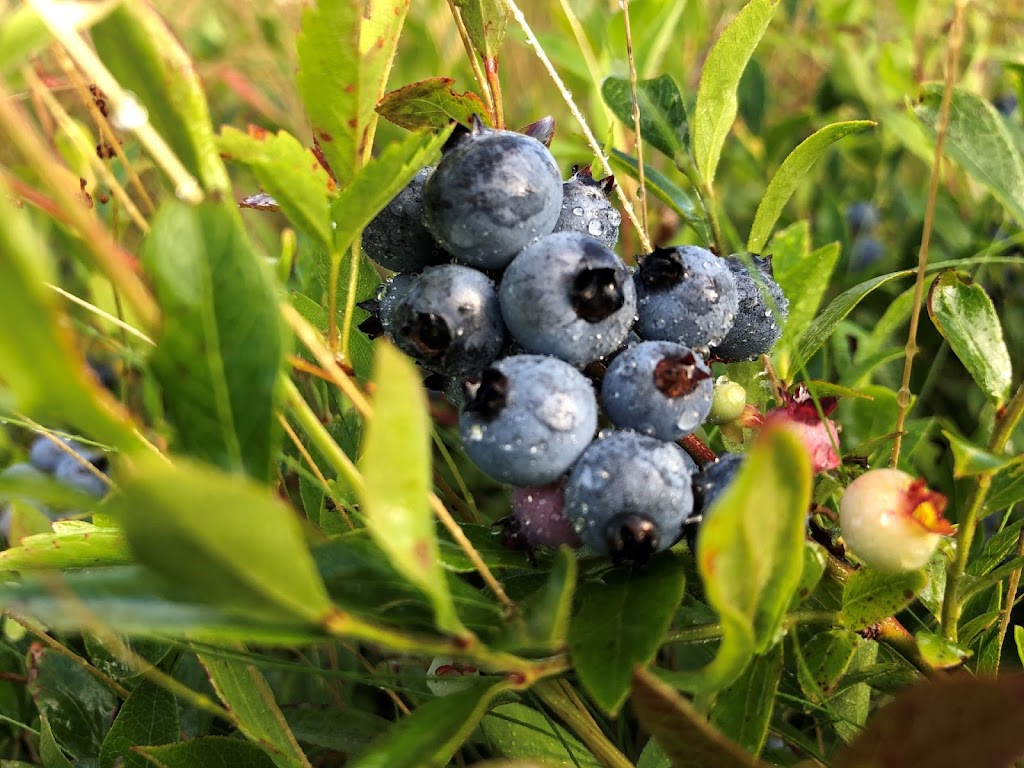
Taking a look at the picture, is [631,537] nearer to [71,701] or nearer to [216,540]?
[216,540]

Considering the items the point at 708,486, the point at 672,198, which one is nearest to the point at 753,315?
the point at 708,486

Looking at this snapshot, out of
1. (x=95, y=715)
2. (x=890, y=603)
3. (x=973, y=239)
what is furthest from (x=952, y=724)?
(x=973, y=239)

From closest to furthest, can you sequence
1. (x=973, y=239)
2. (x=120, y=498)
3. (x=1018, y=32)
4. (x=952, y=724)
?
(x=120, y=498)
(x=952, y=724)
(x=973, y=239)
(x=1018, y=32)

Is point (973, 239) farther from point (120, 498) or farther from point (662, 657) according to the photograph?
point (120, 498)

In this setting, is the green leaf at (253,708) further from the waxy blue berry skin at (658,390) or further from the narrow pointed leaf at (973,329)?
the narrow pointed leaf at (973,329)

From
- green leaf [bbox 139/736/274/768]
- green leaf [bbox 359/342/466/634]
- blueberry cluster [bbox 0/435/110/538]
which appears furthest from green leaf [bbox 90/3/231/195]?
blueberry cluster [bbox 0/435/110/538]
